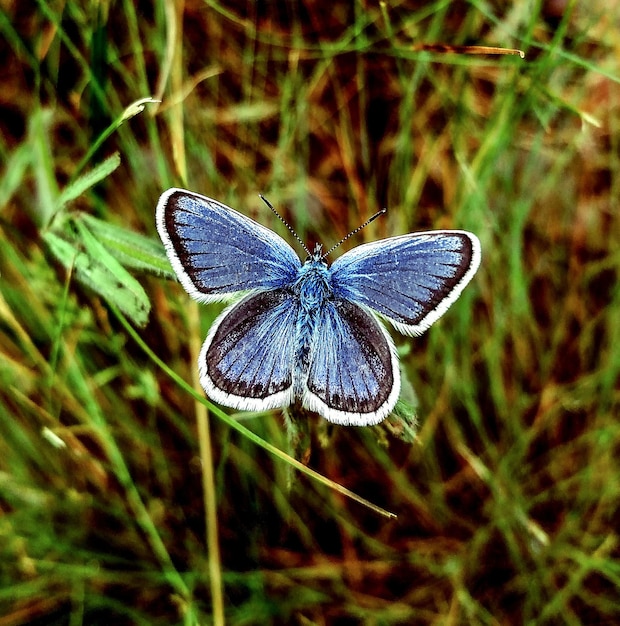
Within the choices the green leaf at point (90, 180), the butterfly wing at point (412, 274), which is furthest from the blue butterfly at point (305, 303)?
the green leaf at point (90, 180)

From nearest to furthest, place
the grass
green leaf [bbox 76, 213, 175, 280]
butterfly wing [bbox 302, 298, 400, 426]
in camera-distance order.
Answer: butterfly wing [bbox 302, 298, 400, 426] → green leaf [bbox 76, 213, 175, 280] → the grass

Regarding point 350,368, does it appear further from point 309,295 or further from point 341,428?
point 341,428

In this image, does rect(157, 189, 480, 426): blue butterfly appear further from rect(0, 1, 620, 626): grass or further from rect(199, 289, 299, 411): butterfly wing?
rect(0, 1, 620, 626): grass

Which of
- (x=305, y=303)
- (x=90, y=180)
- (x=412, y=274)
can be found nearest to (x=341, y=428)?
(x=305, y=303)

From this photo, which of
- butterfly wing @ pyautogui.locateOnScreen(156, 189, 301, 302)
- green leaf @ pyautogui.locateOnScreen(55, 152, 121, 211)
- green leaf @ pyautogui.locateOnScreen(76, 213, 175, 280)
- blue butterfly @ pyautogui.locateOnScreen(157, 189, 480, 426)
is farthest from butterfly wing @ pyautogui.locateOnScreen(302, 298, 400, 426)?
green leaf @ pyautogui.locateOnScreen(55, 152, 121, 211)

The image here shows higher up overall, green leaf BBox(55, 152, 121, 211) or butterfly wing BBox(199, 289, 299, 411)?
green leaf BBox(55, 152, 121, 211)

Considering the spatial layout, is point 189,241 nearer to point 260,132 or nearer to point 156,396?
point 156,396
